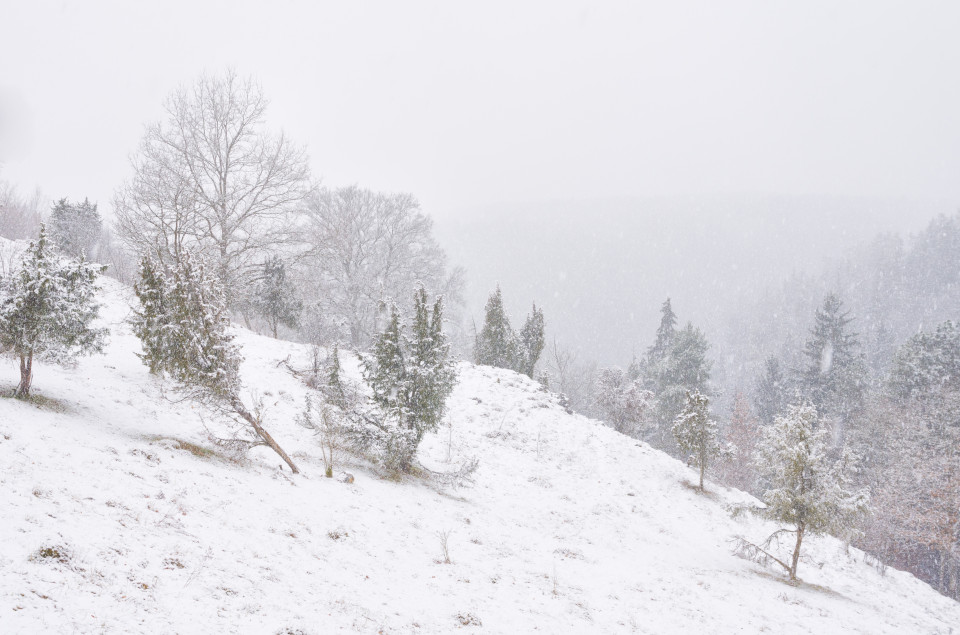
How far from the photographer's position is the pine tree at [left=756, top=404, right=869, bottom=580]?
1425 cm

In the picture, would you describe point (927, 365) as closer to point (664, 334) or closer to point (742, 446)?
point (742, 446)

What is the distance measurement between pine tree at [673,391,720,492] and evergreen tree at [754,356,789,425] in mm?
33973

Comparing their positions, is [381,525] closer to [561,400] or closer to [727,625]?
[727,625]

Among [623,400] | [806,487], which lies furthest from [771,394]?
[806,487]

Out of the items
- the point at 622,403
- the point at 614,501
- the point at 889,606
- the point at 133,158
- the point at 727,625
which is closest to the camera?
the point at 727,625

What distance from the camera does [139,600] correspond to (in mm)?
5066

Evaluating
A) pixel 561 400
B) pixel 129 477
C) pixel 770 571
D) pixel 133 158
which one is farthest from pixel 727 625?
pixel 133 158

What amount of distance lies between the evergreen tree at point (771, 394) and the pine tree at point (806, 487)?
1603 inches

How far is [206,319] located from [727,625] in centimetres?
1342

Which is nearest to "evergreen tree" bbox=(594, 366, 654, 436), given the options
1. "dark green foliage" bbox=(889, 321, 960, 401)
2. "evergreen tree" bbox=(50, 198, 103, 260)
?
"dark green foliage" bbox=(889, 321, 960, 401)

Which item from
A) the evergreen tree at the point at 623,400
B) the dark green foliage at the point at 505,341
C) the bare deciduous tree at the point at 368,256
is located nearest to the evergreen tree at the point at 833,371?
the evergreen tree at the point at 623,400

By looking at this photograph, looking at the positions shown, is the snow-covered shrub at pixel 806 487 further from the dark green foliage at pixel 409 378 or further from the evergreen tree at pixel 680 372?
the evergreen tree at pixel 680 372

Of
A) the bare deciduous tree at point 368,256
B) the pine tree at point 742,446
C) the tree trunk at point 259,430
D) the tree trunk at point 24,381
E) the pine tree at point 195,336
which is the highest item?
the bare deciduous tree at point 368,256

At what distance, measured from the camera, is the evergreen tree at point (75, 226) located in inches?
1173
